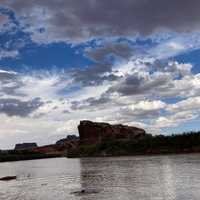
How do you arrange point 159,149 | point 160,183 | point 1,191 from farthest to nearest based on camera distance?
1. point 159,149
2. point 1,191
3. point 160,183

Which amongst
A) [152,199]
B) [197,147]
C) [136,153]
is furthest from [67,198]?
[136,153]

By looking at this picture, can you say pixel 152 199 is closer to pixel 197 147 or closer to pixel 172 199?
pixel 172 199

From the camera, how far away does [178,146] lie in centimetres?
18800

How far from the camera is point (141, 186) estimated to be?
54812 millimetres

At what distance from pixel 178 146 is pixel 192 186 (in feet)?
459

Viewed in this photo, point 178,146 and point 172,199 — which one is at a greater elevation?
point 178,146

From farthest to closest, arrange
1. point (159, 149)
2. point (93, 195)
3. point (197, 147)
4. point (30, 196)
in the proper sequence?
1. point (159, 149)
2. point (197, 147)
3. point (30, 196)
4. point (93, 195)

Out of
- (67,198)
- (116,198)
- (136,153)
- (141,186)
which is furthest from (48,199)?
(136,153)

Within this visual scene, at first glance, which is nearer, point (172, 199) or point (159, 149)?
point (172, 199)

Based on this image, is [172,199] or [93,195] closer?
[172,199]

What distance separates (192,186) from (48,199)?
17.3m

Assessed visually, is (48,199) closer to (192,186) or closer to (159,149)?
(192,186)

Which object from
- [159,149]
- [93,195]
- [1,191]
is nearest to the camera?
[93,195]

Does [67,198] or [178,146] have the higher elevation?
[178,146]
